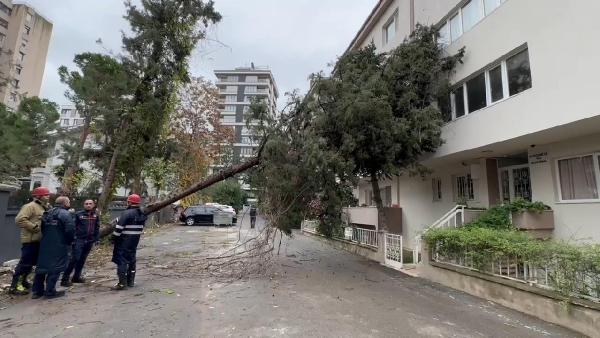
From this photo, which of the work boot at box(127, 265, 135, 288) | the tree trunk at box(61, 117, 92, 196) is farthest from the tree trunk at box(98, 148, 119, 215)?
the work boot at box(127, 265, 135, 288)

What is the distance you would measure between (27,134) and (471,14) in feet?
83.0

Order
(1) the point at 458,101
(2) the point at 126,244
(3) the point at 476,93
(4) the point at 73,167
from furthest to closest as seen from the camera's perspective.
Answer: (4) the point at 73,167, (1) the point at 458,101, (3) the point at 476,93, (2) the point at 126,244

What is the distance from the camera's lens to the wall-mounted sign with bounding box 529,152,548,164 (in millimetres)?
9462

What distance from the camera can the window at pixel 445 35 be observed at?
12.3 m

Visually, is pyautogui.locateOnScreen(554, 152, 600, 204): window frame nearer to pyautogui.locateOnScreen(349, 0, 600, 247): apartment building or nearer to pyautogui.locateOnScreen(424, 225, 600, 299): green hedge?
pyautogui.locateOnScreen(349, 0, 600, 247): apartment building

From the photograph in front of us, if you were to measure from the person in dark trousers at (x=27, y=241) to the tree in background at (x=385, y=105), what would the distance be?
6.78 metres

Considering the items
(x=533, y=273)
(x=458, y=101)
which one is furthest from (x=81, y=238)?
(x=458, y=101)

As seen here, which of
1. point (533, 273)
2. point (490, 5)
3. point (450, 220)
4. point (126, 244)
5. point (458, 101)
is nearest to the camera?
point (533, 273)

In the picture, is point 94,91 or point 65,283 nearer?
point 65,283

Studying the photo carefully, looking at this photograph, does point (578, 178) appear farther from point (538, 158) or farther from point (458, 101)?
point (458, 101)

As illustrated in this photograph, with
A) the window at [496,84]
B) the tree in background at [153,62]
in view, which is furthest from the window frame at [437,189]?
the tree in background at [153,62]

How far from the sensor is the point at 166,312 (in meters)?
5.91

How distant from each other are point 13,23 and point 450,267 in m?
52.1

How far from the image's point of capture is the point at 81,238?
7758mm
